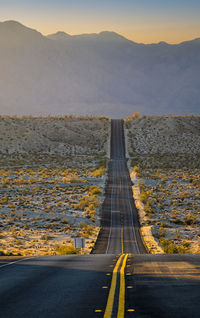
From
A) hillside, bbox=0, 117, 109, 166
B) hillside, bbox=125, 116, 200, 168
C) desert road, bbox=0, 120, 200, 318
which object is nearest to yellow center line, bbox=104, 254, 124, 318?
desert road, bbox=0, 120, 200, 318

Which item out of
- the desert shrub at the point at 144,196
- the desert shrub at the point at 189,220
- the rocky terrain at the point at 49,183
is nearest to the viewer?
the rocky terrain at the point at 49,183

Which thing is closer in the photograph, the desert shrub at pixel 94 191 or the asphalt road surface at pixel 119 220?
the asphalt road surface at pixel 119 220

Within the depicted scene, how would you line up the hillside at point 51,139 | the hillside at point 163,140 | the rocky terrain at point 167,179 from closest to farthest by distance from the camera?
1. the rocky terrain at point 167,179
2. the hillside at point 163,140
3. the hillside at point 51,139

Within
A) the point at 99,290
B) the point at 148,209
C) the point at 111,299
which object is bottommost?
the point at 148,209

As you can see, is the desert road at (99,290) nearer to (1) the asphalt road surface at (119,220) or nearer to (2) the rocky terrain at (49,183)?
(2) the rocky terrain at (49,183)

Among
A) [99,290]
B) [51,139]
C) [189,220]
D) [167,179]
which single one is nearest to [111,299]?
[99,290]

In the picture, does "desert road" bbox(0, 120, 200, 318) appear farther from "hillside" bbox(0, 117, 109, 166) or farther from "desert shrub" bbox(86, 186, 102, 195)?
"hillside" bbox(0, 117, 109, 166)

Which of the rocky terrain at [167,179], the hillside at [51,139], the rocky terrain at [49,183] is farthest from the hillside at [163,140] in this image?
the hillside at [51,139]

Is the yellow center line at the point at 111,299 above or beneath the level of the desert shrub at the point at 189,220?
above

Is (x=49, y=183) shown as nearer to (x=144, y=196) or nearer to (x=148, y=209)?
(x=144, y=196)

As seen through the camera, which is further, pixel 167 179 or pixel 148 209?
pixel 167 179

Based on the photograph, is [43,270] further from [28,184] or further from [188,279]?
[28,184]

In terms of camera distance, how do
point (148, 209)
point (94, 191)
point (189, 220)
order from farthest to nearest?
1. point (94, 191)
2. point (148, 209)
3. point (189, 220)

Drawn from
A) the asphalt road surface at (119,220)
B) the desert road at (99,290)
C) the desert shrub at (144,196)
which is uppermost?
the desert road at (99,290)
